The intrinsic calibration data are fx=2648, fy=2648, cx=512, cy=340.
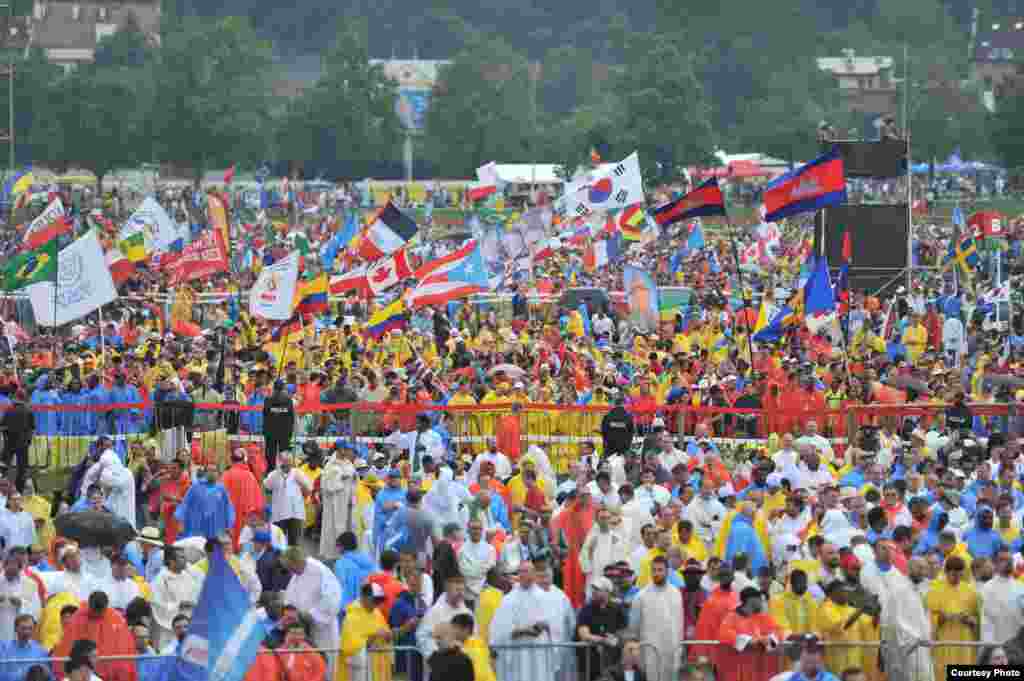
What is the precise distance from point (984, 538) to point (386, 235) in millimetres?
19099

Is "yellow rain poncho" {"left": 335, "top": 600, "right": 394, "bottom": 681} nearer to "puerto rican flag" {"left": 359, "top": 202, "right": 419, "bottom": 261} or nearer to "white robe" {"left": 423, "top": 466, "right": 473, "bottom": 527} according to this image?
"white robe" {"left": 423, "top": 466, "right": 473, "bottom": 527}

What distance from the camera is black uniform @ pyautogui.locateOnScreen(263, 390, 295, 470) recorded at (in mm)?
24047

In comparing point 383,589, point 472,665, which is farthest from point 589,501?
point 472,665

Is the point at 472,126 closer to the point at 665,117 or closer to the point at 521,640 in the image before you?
the point at 665,117

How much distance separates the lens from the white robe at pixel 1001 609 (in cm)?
1650

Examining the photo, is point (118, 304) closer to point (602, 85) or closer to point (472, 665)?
point (472, 665)

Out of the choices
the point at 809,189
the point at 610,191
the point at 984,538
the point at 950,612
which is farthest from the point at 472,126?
the point at 950,612

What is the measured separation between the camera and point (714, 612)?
16500 millimetres

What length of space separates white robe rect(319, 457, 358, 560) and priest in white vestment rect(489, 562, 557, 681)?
17.1ft

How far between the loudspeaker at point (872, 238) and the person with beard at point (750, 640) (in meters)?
23.6

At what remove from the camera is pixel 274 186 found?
94688 mm

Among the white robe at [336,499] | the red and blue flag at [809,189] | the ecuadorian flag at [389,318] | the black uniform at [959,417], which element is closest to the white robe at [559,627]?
the white robe at [336,499]

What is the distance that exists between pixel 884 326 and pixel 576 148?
6962 centimetres

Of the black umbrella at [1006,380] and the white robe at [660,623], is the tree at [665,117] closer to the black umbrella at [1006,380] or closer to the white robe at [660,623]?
the black umbrella at [1006,380]
